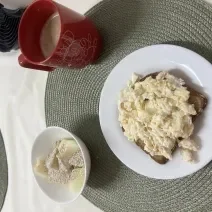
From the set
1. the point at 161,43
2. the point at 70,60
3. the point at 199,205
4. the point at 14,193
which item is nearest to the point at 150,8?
the point at 161,43

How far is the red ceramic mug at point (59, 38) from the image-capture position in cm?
77

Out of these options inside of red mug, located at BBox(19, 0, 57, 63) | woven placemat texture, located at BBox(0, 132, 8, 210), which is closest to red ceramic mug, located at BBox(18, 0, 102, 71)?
inside of red mug, located at BBox(19, 0, 57, 63)

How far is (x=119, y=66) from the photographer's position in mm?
802

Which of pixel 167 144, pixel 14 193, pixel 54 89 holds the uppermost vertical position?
pixel 167 144

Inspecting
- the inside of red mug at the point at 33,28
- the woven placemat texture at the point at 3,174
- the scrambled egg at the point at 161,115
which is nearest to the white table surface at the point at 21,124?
the woven placemat texture at the point at 3,174

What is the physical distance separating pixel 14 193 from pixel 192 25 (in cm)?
57

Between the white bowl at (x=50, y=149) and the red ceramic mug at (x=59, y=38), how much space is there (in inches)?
5.4

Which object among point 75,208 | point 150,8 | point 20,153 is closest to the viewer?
point 150,8

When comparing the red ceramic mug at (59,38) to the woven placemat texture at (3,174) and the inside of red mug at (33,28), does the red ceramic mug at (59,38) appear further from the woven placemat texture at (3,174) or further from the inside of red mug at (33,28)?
the woven placemat texture at (3,174)

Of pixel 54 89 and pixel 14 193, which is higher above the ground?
pixel 54 89

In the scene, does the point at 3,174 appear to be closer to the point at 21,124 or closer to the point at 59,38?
the point at 21,124

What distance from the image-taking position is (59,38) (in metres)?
0.75

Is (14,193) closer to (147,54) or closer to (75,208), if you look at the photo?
(75,208)

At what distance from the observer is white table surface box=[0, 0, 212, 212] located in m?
0.98
